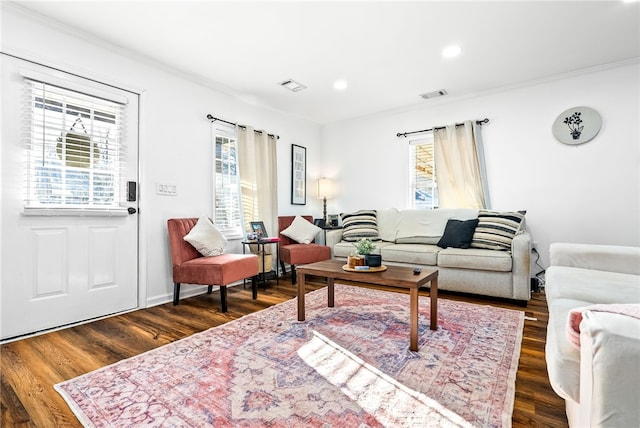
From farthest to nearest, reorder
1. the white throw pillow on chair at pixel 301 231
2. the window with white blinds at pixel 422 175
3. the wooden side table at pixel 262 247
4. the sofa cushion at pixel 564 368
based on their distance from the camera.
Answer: the window with white blinds at pixel 422 175
the white throw pillow on chair at pixel 301 231
the wooden side table at pixel 262 247
the sofa cushion at pixel 564 368

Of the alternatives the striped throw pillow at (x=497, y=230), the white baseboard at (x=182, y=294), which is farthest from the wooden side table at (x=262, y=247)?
the striped throw pillow at (x=497, y=230)

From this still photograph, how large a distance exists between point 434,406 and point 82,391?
5.72ft

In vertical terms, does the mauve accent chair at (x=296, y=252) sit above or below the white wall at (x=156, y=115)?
below

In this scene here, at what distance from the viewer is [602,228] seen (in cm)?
351

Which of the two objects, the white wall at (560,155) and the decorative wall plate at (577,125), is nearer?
the white wall at (560,155)

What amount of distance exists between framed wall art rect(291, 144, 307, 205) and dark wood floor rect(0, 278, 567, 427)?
6.52 ft

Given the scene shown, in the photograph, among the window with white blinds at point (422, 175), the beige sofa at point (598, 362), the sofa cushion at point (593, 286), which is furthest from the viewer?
the window with white blinds at point (422, 175)

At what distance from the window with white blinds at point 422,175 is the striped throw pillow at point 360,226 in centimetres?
71

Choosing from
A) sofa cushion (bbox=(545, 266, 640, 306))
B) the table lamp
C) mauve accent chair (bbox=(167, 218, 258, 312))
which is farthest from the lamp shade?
sofa cushion (bbox=(545, 266, 640, 306))

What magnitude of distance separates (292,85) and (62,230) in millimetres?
2774

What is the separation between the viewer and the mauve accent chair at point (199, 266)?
2.97m

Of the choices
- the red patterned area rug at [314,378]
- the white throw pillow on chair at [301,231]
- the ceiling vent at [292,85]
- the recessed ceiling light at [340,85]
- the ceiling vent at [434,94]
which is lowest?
the red patterned area rug at [314,378]

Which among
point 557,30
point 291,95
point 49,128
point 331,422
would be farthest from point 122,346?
point 557,30

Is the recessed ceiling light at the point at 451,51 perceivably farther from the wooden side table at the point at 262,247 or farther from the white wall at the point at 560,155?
the wooden side table at the point at 262,247
